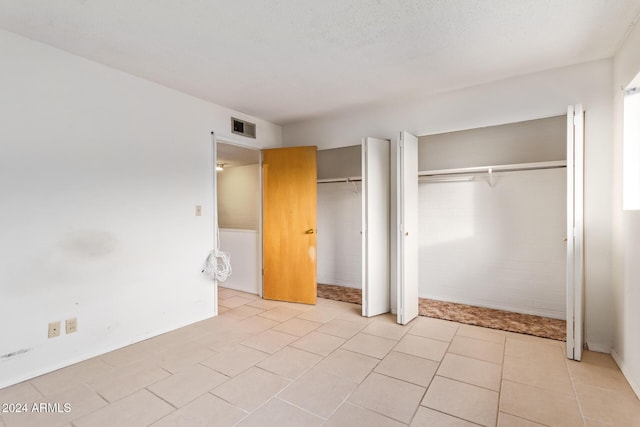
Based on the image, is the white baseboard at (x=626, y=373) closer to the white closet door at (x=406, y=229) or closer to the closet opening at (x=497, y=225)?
the closet opening at (x=497, y=225)

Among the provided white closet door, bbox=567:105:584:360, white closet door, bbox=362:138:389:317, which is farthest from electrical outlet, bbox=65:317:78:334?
white closet door, bbox=567:105:584:360

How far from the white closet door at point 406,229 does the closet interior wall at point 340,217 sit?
4.19 feet

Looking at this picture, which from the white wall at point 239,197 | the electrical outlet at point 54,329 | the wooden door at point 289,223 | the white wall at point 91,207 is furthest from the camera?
the white wall at point 239,197

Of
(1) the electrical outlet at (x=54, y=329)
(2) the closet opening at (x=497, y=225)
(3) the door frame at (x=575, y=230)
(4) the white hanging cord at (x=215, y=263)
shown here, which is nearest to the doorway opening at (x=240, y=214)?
(4) the white hanging cord at (x=215, y=263)

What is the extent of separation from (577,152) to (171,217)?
11.9 ft

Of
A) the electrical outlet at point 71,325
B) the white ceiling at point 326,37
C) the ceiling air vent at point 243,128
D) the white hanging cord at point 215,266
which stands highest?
the white ceiling at point 326,37

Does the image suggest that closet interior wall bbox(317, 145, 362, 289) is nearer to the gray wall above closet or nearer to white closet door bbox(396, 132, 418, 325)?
the gray wall above closet

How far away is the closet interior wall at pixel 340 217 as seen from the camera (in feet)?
15.6

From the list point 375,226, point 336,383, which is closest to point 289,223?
point 375,226

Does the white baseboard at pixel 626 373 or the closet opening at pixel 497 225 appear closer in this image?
the white baseboard at pixel 626 373

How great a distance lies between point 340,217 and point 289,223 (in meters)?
1.07

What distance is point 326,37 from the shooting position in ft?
7.39

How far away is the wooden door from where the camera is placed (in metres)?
4.03

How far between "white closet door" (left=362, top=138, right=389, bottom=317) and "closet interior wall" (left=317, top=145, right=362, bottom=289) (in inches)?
38.5
